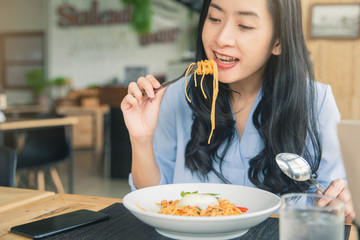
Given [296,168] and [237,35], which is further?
[237,35]

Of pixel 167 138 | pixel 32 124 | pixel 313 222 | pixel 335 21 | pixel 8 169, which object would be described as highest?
pixel 335 21

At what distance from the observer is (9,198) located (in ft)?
3.56

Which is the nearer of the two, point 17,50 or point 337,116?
point 337,116

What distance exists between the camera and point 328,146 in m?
1.33

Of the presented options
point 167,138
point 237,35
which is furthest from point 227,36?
point 167,138

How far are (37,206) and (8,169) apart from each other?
0.48 m

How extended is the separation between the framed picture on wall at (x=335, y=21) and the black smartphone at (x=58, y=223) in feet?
9.64

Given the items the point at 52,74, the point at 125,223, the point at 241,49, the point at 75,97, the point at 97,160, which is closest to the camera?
the point at 125,223

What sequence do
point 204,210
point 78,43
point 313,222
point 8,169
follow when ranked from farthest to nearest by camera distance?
point 78,43, point 8,169, point 204,210, point 313,222

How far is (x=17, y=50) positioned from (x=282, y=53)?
32.3ft

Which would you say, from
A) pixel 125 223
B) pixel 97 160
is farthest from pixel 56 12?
pixel 125 223

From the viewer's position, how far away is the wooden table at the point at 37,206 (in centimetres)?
92

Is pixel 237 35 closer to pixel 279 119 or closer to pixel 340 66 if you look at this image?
pixel 279 119

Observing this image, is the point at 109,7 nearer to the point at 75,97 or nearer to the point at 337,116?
the point at 75,97
